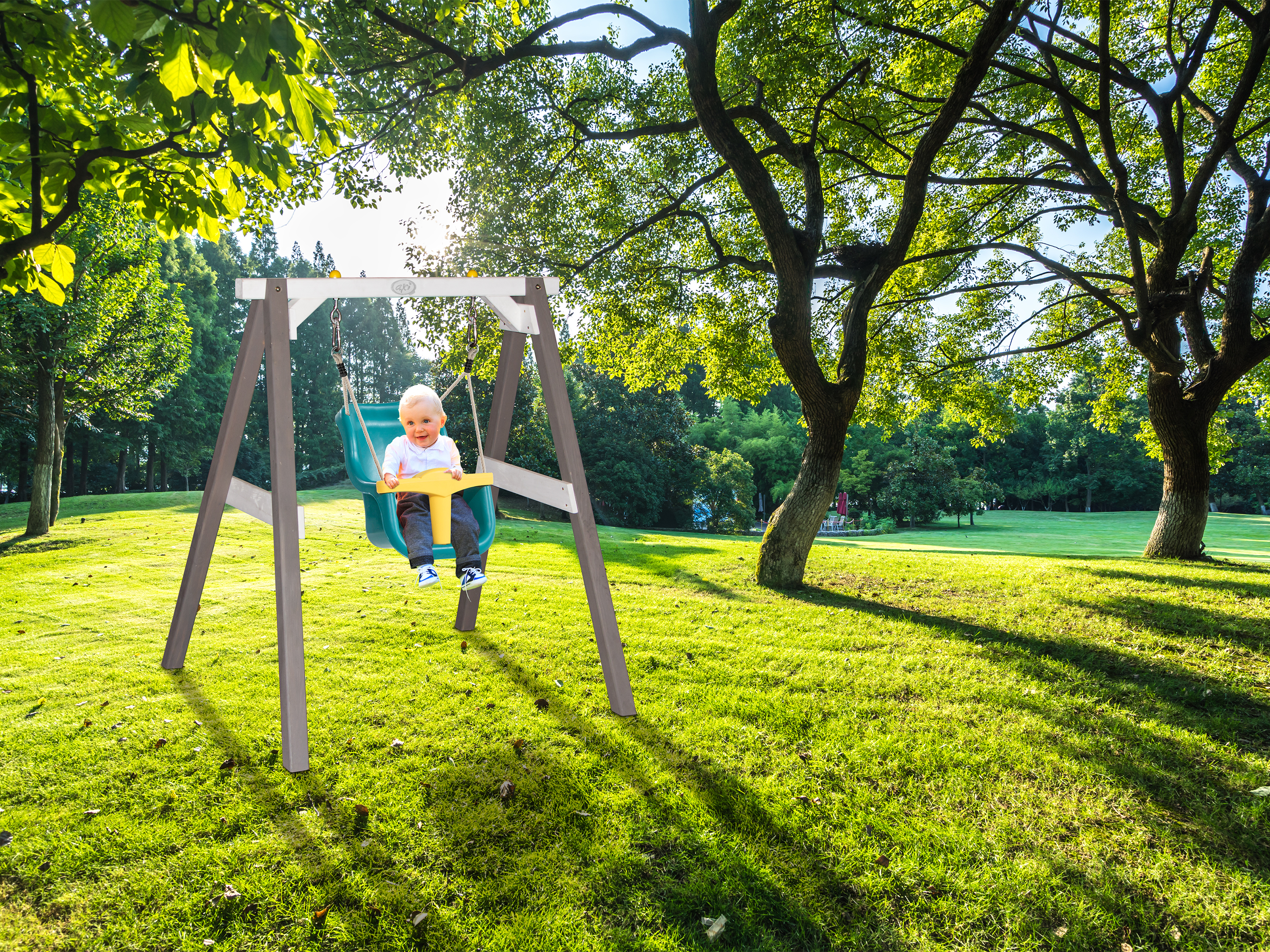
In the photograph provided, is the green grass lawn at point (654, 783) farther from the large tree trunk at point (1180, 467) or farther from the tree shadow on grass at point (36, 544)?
the tree shadow on grass at point (36, 544)

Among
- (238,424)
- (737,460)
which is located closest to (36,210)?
(238,424)

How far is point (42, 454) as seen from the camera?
472 inches

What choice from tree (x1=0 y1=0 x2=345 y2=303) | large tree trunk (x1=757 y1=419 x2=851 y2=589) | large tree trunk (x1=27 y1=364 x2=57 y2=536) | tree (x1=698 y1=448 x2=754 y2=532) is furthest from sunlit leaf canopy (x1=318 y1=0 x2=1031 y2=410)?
tree (x1=698 y1=448 x2=754 y2=532)

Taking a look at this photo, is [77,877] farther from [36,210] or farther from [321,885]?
A: [36,210]

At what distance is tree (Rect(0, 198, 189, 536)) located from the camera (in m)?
11.4

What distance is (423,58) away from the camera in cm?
625

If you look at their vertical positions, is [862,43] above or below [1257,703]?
above

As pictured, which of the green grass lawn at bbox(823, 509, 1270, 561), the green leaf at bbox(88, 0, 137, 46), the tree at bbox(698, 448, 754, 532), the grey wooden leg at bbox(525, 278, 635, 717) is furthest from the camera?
the tree at bbox(698, 448, 754, 532)

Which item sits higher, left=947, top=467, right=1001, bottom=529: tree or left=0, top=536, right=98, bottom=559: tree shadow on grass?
left=947, top=467, right=1001, bottom=529: tree

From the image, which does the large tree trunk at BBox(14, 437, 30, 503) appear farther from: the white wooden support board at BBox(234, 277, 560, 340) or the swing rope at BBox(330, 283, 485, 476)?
the white wooden support board at BBox(234, 277, 560, 340)

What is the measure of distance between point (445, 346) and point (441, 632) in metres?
5.02

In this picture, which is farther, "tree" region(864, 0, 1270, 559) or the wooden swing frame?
"tree" region(864, 0, 1270, 559)

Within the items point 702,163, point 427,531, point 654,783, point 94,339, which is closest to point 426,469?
point 427,531

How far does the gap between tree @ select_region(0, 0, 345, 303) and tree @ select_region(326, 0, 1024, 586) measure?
2853 mm
